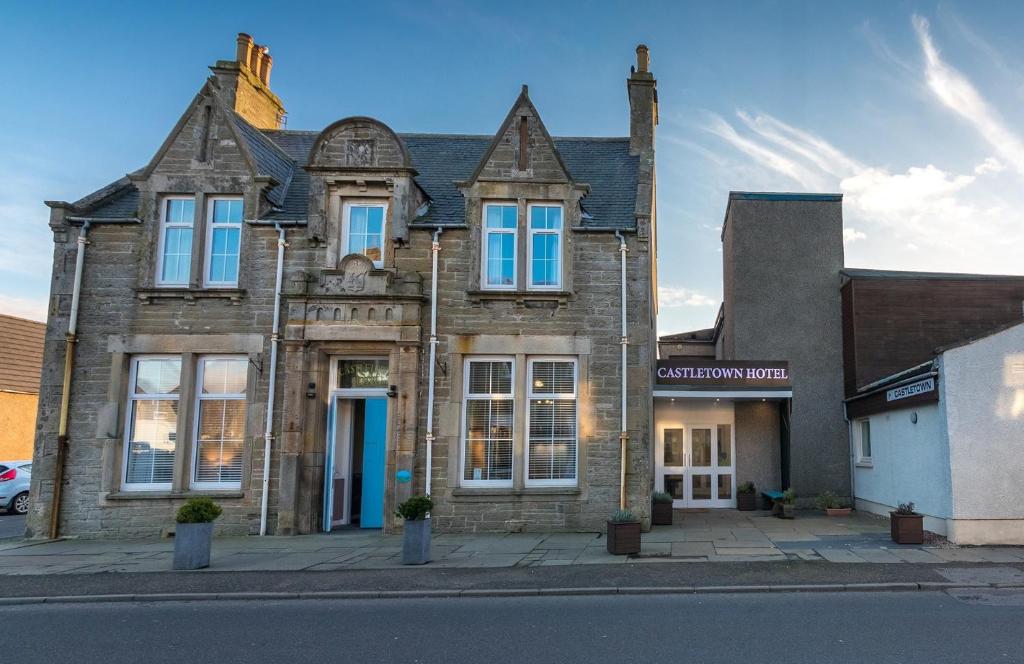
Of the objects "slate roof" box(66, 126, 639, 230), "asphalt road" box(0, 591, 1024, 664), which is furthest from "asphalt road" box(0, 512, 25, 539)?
"asphalt road" box(0, 591, 1024, 664)

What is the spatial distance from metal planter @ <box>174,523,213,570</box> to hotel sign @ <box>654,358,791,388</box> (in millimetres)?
11013

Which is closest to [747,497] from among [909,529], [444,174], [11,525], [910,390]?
[910,390]

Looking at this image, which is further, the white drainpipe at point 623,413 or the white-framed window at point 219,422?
the white-framed window at point 219,422

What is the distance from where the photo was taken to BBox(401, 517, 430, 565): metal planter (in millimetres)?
10961

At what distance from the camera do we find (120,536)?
1395 cm

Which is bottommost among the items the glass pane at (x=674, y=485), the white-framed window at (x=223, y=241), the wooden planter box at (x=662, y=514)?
the wooden planter box at (x=662, y=514)

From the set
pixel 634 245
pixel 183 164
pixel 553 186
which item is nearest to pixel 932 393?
pixel 634 245

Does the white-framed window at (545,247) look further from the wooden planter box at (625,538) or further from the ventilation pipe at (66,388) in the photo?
the ventilation pipe at (66,388)

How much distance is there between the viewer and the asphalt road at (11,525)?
15.4m

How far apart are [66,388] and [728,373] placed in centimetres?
1502

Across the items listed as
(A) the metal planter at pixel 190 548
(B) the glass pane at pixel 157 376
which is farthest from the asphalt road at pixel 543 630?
(B) the glass pane at pixel 157 376

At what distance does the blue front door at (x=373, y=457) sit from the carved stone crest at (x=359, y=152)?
17.0 ft

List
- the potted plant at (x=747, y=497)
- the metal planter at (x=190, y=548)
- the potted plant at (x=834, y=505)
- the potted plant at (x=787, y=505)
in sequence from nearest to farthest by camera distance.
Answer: the metal planter at (x=190, y=548)
the potted plant at (x=787, y=505)
the potted plant at (x=834, y=505)
the potted plant at (x=747, y=497)

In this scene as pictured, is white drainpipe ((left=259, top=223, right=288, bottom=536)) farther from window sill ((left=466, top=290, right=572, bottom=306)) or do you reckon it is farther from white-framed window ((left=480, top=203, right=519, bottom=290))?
white-framed window ((left=480, top=203, right=519, bottom=290))
